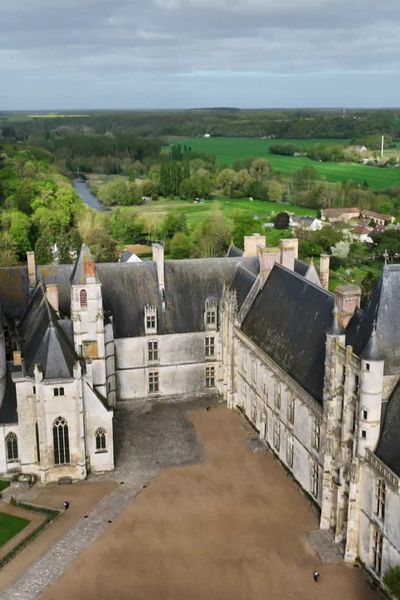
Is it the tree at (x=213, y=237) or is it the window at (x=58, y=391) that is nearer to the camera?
the window at (x=58, y=391)

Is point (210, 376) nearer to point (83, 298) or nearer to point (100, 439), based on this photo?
point (83, 298)

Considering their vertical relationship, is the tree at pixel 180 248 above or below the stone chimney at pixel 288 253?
below

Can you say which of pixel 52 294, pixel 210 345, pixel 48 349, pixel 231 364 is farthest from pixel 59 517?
pixel 210 345

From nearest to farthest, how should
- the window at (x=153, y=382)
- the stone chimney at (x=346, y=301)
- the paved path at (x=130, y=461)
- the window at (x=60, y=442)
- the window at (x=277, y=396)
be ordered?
1. the paved path at (x=130, y=461)
2. the stone chimney at (x=346, y=301)
3. the window at (x=60, y=442)
4. the window at (x=277, y=396)
5. the window at (x=153, y=382)

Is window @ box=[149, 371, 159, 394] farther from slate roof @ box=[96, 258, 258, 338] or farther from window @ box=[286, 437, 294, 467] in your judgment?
window @ box=[286, 437, 294, 467]

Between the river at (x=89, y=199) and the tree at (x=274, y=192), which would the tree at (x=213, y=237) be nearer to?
the river at (x=89, y=199)

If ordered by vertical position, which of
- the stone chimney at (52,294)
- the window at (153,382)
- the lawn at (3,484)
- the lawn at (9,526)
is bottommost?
the lawn at (9,526)

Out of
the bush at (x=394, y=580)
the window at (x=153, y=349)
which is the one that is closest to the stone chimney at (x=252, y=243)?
the window at (x=153, y=349)
